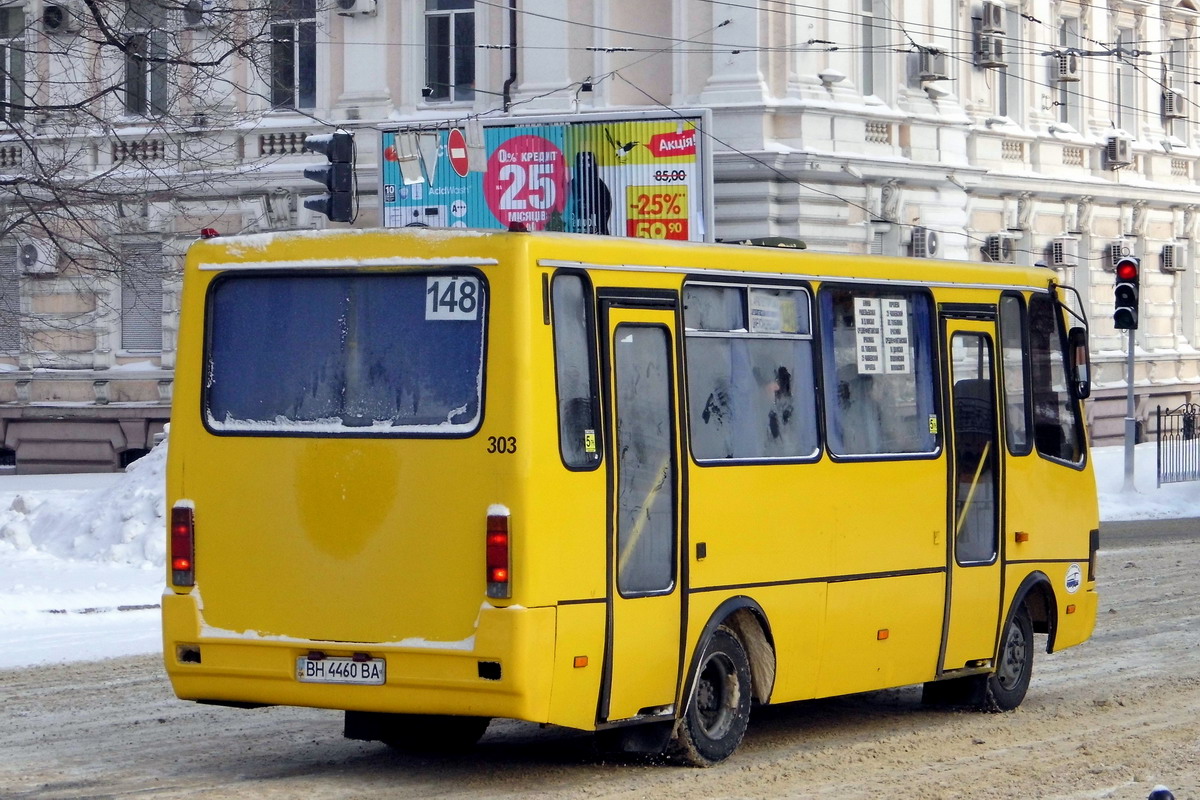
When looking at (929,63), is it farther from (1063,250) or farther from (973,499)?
(973,499)

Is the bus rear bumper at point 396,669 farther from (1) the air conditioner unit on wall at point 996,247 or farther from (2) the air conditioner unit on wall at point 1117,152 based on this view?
(2) the air conditioner unit on wall at point 1117,152

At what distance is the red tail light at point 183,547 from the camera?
952 cm

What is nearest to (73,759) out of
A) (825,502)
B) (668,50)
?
(825,502)

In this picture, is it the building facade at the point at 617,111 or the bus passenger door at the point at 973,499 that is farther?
the building facade at the point at 617,111

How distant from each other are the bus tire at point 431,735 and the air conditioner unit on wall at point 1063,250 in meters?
30.4

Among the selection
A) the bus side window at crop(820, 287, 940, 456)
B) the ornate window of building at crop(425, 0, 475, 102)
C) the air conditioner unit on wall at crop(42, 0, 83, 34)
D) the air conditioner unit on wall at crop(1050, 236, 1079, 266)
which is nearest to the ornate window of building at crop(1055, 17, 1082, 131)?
the air conditioner unit on wall at crop(1050, 236, 1079, 266)

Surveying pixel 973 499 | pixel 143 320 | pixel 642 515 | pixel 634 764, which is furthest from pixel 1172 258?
pixel 642 515

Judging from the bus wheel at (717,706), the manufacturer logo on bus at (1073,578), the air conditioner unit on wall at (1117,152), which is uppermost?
the air conditioner unit on wall at (1117,152)

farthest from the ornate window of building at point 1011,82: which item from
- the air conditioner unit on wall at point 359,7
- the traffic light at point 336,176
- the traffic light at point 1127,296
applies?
the traffic light at point 336,176

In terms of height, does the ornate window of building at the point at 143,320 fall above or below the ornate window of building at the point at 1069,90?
below

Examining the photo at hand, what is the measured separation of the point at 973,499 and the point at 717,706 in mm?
2473

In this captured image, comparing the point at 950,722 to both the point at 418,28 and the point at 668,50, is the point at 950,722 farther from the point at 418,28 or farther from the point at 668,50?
the point at 418,28

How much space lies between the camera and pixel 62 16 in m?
22.2

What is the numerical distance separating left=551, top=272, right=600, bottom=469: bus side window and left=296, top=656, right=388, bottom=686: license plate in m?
1.23
